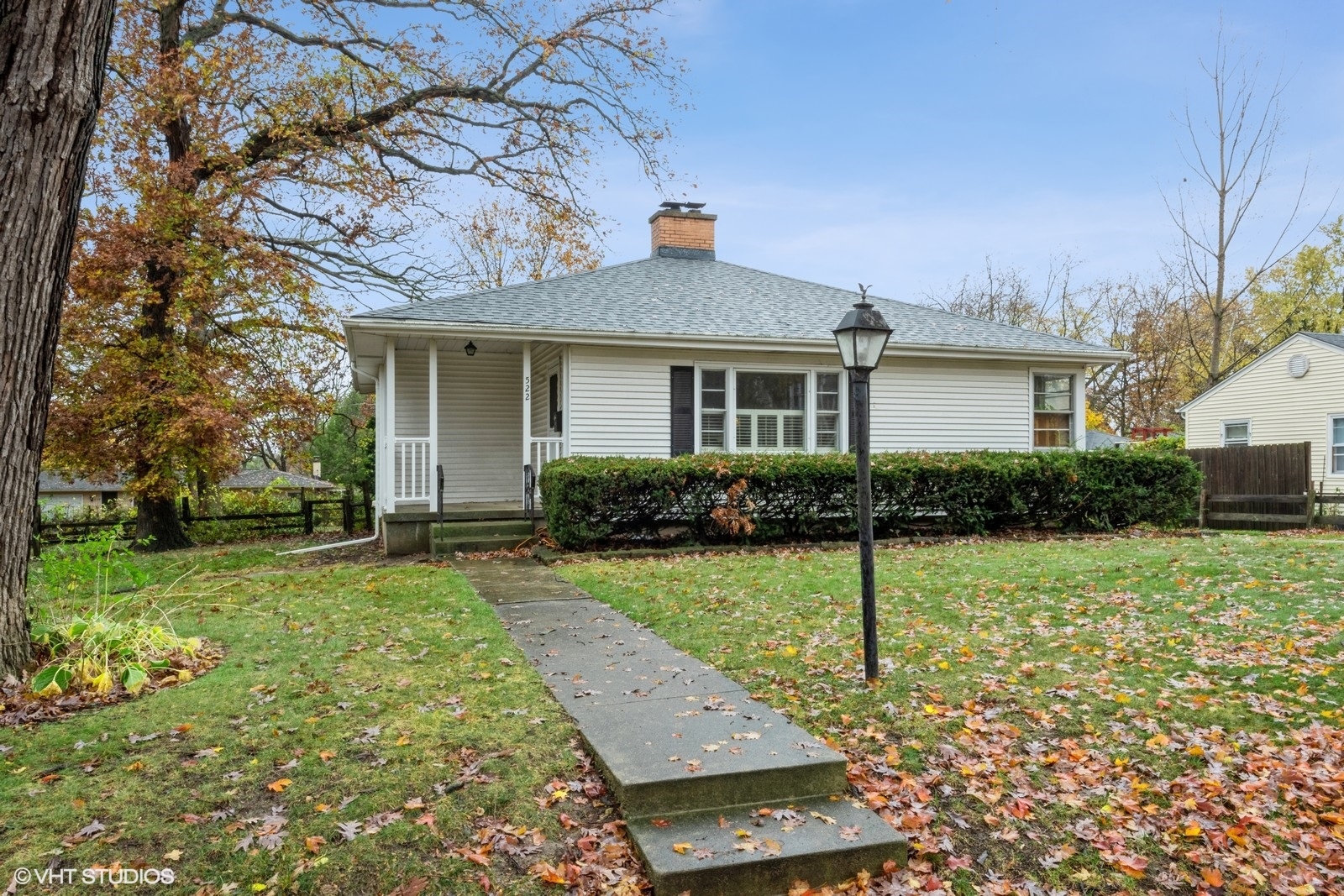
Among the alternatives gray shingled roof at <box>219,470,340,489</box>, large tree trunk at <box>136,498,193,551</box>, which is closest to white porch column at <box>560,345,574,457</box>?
large tree trunk at <box>136,498,193,551</box>

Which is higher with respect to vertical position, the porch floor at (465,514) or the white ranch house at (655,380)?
the white ranch house at (655,380)

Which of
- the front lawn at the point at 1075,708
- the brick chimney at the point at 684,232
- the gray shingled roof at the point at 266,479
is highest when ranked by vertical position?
the brick chimney at the point at 684,232

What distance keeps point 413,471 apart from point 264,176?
8.04 metres

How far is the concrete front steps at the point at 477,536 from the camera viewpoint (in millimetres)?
11477

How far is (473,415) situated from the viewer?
14.9 m

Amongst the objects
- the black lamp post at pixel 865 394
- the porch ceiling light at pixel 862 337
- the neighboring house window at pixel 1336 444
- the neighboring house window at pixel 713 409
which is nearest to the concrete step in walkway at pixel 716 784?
the black lamp post at pixel 865 394

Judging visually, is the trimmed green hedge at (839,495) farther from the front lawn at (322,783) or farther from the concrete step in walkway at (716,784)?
the concrete step in walkway at (716,784)

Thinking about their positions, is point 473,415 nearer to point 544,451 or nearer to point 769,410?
point 544,451

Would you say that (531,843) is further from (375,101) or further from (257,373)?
(375,101)

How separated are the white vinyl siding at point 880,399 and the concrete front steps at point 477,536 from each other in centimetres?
159

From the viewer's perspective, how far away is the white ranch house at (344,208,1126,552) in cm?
1266

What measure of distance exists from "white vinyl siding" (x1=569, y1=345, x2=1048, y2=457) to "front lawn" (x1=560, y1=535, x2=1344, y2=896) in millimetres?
5005

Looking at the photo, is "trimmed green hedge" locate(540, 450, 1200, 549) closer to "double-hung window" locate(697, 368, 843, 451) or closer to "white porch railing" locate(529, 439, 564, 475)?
"white porch railing" locate(529, 439, 564, 475)

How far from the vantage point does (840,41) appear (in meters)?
9.78
